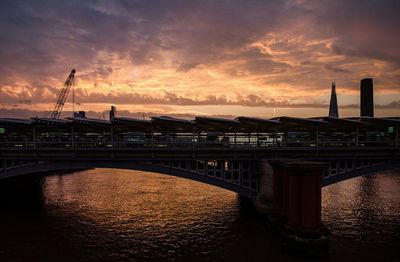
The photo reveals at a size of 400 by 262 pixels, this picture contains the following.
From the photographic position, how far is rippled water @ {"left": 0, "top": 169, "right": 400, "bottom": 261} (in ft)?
85.8

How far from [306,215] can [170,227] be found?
14238 mm

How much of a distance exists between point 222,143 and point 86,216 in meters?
17.9

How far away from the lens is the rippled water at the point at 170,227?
2616 centimetres

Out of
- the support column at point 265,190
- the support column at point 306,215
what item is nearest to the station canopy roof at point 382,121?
the support column at point 265,190

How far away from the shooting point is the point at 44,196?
49.7 meters

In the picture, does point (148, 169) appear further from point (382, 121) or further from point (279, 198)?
point (382, 121)

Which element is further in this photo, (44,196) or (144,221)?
(44,196)

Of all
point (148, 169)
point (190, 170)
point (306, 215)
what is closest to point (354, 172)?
point (306, 215)

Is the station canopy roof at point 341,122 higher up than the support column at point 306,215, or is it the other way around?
the station canopy roof at point 341,122

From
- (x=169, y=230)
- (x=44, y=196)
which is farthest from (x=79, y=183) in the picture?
(x=169, y=230)

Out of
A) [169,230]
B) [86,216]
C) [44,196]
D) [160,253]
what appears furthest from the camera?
[44,196]

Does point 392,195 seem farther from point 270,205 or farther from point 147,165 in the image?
point 147,165

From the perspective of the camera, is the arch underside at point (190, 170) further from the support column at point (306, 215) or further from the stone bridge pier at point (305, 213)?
the support column at point (306, 215)

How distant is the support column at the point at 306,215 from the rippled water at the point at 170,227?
5.55 ft
